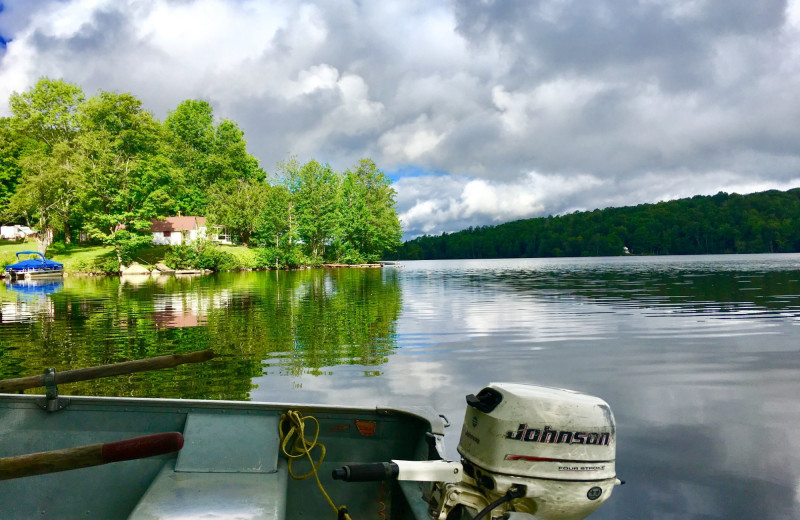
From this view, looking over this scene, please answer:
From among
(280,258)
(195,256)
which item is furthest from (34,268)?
(280,258)

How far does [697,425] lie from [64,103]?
228 ft

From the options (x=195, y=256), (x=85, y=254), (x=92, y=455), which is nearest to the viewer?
(x=92, y=455)

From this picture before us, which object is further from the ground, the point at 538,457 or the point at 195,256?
the point at 195,256

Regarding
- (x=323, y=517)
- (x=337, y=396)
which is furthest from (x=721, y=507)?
(x=337, y=396)

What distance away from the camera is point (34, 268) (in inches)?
2014

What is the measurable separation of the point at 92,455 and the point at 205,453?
1.90 metres

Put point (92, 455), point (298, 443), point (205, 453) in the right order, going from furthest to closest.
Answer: point (298, 443)
point (205, 453)
point (92, 455)

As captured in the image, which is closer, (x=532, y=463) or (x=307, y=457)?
(x=532, y=463)

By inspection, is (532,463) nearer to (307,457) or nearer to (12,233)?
(307,457)

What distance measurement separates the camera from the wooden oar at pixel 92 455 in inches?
88.8

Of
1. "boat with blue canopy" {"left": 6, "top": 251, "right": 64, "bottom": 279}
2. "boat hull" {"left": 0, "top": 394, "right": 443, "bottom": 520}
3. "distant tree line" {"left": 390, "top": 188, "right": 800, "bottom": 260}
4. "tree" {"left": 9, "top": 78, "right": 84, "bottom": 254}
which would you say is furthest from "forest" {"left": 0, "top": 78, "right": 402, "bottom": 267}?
"distant tree line" {"left": 390, "top": 188, "right": 800, "bottom": 260}

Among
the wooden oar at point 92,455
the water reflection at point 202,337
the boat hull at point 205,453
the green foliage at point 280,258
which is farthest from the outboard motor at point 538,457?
the green foliage at point 280,258

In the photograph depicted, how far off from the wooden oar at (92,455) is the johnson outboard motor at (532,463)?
1.59 metres

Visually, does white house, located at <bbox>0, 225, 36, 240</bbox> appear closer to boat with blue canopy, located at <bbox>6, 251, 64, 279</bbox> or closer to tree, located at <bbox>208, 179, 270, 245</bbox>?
boat with blue canopy, located at <bbox>6, 251, 64, 279</bbox>
